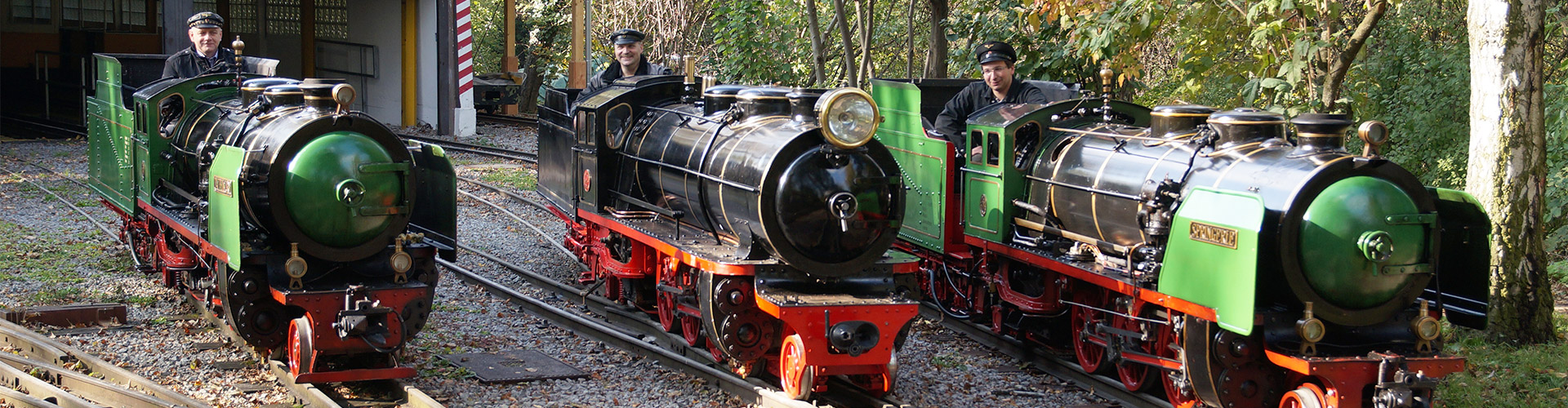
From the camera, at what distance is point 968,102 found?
364 inches

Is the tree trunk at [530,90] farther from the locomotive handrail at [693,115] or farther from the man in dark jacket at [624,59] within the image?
the locomotive handrail at [693,115]

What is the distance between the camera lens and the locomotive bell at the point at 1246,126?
21.4ft

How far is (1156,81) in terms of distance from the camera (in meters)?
22.0

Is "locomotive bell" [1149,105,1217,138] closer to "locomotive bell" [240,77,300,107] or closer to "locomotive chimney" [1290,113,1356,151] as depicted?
"locomotive chimney" [1290,113,1356,151]

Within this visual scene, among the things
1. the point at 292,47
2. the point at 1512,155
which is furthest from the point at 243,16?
the point at 1512,155

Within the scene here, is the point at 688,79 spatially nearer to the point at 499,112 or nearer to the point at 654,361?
the point at 654,361

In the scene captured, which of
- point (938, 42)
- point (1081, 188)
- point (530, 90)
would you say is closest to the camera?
point (1081, 188)

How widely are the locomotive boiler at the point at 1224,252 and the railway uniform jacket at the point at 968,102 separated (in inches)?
30.1

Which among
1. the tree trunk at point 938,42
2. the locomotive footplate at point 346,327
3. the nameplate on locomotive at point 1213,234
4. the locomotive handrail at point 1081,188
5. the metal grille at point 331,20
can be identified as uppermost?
the metal grille at point 331,20

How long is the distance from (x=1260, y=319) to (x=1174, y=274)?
0.49m

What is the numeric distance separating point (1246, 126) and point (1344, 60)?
4333mm

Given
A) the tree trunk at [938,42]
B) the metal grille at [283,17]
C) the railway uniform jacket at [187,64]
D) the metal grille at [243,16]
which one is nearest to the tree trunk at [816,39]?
the tree trunk at [938,42]

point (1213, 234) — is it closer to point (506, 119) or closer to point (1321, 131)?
point (1321, 131)

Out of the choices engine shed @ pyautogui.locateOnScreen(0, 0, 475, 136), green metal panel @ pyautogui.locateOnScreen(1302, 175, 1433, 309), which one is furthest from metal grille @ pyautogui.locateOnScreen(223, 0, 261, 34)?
green metal panel @ pyautogui.locateOnScreen(1302, 175, 1433, 309)
